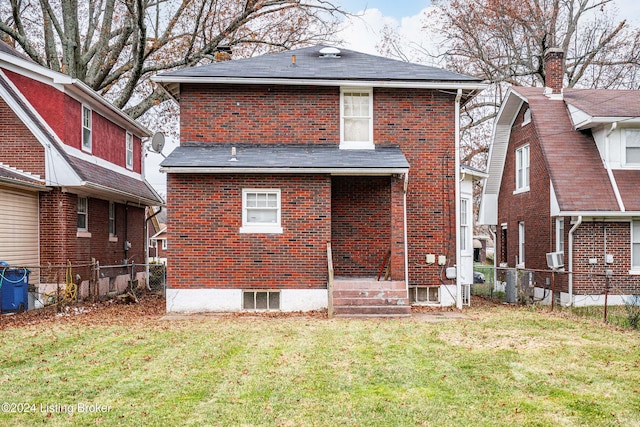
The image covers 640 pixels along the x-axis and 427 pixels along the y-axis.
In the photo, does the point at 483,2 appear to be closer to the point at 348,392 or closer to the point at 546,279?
the point at 546,279

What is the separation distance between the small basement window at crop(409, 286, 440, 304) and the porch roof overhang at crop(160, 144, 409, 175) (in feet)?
10.8

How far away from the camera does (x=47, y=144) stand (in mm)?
16094

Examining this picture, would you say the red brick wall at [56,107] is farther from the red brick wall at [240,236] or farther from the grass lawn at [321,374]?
the grass lawn at [321,374]

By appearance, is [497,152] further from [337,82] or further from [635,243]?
[337,82]

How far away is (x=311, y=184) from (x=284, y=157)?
94 cm

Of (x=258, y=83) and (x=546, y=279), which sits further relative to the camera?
(x=546, y=279)

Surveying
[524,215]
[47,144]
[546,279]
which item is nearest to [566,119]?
[524,215]

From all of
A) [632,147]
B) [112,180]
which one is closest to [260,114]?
[112,180]

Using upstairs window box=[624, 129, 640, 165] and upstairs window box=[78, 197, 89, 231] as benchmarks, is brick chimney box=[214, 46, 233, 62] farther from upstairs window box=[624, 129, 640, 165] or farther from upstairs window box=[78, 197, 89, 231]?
upstairs window box=[624, 129, 640, 165]

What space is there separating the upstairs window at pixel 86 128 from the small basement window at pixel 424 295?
1086 cm

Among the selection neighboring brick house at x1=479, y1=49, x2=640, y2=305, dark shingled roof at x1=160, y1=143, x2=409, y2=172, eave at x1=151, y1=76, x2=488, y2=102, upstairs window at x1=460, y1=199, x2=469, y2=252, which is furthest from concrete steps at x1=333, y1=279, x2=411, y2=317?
neighboring brick house at x1=479, y1=49, x2=640, y2=305

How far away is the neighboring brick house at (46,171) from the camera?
15.6m

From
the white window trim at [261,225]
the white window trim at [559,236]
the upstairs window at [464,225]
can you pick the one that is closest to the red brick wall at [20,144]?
the white window trim at [261,225]

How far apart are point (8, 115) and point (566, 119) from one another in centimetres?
1666
